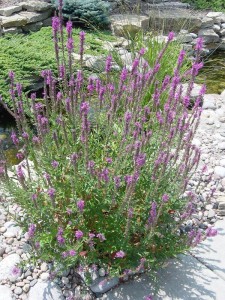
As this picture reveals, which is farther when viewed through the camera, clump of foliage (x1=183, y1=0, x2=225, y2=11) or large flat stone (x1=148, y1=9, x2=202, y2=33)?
clump of foliage (x1=183, y1=0, x2=225, y2=11)

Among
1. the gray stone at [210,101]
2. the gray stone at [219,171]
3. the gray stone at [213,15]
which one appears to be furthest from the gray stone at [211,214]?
the gray stone at [213,15]

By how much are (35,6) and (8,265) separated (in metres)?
5.81

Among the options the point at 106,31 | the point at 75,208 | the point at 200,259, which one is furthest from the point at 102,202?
the point at 106,31

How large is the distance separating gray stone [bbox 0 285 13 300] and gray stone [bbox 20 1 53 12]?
19.6ft

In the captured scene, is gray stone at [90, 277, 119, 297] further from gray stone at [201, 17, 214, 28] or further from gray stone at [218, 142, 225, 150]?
gray stone at [201, 17, 214, 28]

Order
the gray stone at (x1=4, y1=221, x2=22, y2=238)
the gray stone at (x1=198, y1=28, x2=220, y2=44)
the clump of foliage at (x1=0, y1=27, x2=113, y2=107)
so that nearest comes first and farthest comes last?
the gray stone at (x1=4, y1=221, x2=22, y2=238) → the clump of foliage at (x1=0, y1=27, x2=113, y2=107) → the gray stone at (x1=198, y1=28, x2=220, y2=44)

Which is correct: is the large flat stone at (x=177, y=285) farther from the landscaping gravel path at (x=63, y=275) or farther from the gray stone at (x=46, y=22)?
the gray stone at (x=46, y=22)

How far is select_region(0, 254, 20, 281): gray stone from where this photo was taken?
2.79 meters

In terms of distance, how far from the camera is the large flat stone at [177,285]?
2662 mm

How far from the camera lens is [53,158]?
267 centimetres

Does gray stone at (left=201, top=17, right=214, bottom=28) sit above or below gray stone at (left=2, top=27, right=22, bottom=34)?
below

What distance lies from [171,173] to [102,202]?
1.81ft

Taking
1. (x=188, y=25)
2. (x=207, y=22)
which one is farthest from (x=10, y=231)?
(x=207, y=22)

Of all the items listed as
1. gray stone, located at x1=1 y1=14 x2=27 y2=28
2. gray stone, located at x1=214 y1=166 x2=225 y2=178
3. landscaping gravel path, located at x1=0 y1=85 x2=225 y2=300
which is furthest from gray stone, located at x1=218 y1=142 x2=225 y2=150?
gray stone, located at x1=1 y1=14 x2=27 y2=28
